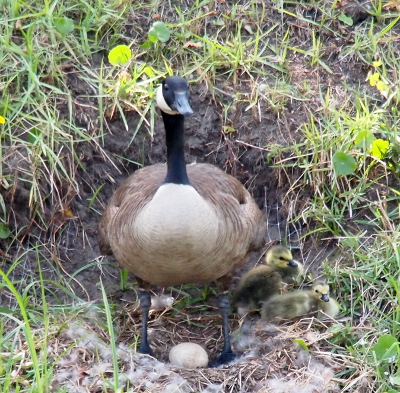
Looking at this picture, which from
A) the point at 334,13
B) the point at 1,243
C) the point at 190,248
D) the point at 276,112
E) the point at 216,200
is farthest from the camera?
the point at 334,13

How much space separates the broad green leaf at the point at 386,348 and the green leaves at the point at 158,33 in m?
3.04

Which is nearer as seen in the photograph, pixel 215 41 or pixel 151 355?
pixel 151 355

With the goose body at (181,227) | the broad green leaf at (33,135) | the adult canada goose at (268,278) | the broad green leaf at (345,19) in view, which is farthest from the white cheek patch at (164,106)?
the broad green leaf at (345,19)

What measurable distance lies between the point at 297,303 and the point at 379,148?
4.45 ft

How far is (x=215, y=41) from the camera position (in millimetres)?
7023

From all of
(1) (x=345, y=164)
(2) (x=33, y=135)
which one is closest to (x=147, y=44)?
(2) (x=33, y=135)

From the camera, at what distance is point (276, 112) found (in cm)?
680

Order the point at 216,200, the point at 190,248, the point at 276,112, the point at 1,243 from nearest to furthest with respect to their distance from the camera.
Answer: the point at 190,248 < the point at 216,200 < the point at 1,243 < the point at 276,112

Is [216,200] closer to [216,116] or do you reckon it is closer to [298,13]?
[216,116]

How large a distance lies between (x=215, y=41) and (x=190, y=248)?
2.30m

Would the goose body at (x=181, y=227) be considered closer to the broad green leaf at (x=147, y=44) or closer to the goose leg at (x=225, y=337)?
the goose leg at (x=225, y=337)

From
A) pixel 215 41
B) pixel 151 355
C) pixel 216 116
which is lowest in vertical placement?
pixel 151 355

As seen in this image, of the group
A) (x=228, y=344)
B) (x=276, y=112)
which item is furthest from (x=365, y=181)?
(x=228, y=344)

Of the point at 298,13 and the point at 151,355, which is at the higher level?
the point at 298,13
